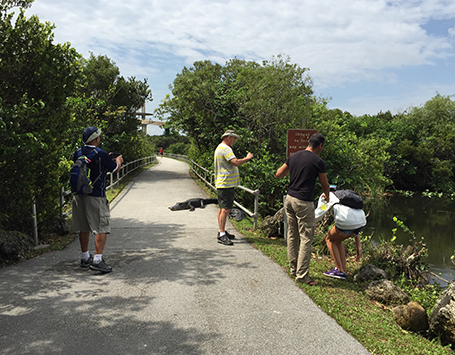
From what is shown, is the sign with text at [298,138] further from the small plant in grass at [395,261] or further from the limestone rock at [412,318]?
the limestone rock at [412,318]

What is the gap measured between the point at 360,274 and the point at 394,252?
146 cm

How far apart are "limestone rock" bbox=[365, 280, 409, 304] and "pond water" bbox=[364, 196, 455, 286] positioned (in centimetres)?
309

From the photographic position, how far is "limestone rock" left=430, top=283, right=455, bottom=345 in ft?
11.0

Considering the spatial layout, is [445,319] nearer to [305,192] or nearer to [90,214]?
[305,192]

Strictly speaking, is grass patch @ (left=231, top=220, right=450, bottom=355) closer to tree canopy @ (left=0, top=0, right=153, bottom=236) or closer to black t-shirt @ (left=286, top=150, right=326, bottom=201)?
black t-shirt @ (left=286, top=150, right=326, bottom=201)

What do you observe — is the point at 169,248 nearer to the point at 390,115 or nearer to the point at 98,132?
the point at 98,132

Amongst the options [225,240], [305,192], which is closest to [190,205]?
[225,240]

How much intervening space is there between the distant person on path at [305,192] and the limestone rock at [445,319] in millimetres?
1281

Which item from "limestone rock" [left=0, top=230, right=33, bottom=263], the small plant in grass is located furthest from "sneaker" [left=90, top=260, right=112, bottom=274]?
the small plant in grass

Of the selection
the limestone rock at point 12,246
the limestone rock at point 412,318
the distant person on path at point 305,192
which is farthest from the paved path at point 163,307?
the limestone rock at point 412,318

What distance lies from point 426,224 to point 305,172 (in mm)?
15176

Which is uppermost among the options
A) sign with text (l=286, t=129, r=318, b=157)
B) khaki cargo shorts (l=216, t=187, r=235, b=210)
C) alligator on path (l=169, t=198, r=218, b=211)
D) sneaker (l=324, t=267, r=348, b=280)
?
sign with text (l=286, t=129, r=318, b=157)

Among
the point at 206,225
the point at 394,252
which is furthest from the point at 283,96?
the point at 394,252

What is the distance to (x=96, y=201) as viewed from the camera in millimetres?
4434
